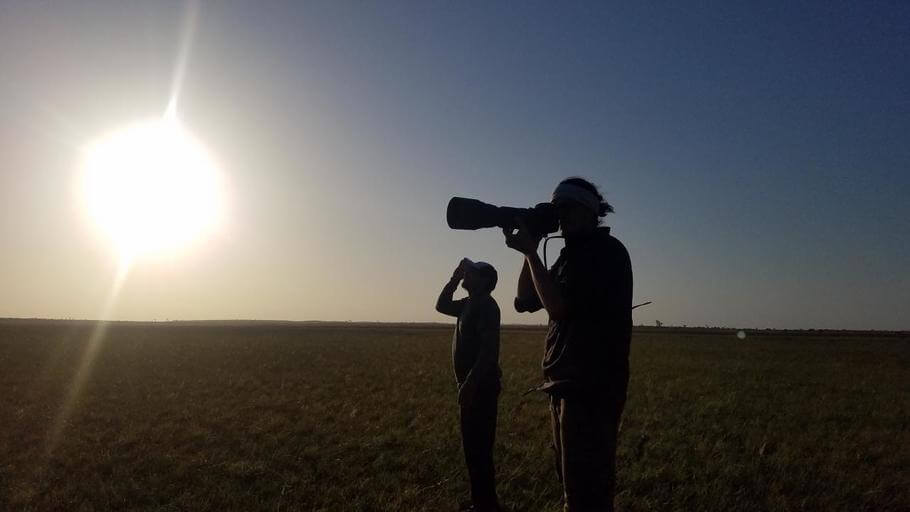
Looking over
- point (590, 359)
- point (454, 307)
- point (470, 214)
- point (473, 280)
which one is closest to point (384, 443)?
point (454, 307)

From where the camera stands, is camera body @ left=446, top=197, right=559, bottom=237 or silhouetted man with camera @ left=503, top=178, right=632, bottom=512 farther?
camera body @ left=446, top=197, right=559, bottom=237

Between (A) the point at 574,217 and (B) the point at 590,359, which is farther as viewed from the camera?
(A) the point at 574,217

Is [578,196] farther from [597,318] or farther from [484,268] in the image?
[484,268]

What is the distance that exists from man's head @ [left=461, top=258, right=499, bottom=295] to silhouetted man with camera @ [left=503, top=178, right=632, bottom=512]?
265 centimetres

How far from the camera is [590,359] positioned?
2824 millimetres

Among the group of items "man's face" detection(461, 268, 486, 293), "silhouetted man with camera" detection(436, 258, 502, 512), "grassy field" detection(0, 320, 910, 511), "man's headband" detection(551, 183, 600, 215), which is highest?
"man's headband" detection(551, 183, 600, 215)

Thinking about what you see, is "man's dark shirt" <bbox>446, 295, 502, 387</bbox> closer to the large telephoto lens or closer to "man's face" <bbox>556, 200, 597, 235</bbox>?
the large telephoto lens

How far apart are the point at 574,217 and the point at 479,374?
2.60 metres

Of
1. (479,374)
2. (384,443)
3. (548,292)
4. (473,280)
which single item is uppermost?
(473,280)

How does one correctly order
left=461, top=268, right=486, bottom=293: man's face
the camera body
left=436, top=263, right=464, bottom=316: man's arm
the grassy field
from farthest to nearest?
the grassy field → left=436, top=263, right=464, bottom=316: man's arm → left=461, top=268, right=486, bottom=293: man's face → the camera body

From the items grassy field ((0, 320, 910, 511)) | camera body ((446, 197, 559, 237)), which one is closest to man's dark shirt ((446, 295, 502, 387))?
grassy field ((0, 320, 910, 511))

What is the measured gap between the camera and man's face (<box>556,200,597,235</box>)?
10.1ft

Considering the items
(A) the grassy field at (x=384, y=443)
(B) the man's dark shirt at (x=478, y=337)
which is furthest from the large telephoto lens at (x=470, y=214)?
(A) the grassy field at (x=384, y=443)

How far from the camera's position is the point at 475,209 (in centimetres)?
323
